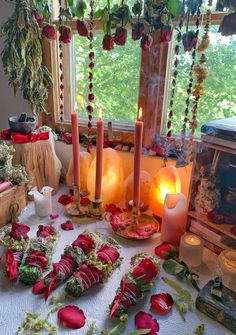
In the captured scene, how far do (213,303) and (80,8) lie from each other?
756 millimetres

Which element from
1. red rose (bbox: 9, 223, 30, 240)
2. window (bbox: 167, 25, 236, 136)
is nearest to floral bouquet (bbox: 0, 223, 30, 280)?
red rose (bbox: 9, 223, 30, 240)

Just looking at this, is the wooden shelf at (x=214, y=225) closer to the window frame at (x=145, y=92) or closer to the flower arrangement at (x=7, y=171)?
the window frame at (x=145, y=92)

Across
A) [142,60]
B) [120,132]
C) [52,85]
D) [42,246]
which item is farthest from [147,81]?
[42,246]

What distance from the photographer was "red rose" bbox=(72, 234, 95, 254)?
1.99 feet

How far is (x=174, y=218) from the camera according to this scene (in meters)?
0.68

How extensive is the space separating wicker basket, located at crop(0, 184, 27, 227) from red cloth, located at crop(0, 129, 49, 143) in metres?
0.16

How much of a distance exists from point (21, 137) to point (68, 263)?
17.7 inches

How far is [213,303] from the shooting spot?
49 cm

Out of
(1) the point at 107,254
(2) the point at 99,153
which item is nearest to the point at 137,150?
(2) the point at 99,153

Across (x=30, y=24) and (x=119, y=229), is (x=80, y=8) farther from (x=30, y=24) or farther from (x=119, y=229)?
(x=119, y=229)

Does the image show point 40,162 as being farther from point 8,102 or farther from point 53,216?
point 8,102

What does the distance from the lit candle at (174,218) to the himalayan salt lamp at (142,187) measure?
0.14 m

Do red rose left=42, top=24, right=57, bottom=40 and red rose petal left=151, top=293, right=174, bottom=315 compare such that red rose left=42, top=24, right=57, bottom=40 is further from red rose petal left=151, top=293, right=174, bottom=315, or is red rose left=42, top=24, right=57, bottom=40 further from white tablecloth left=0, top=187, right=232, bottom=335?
red rose petal left=151, top=293, right=174, bottom=315

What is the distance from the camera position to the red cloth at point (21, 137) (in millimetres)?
833
